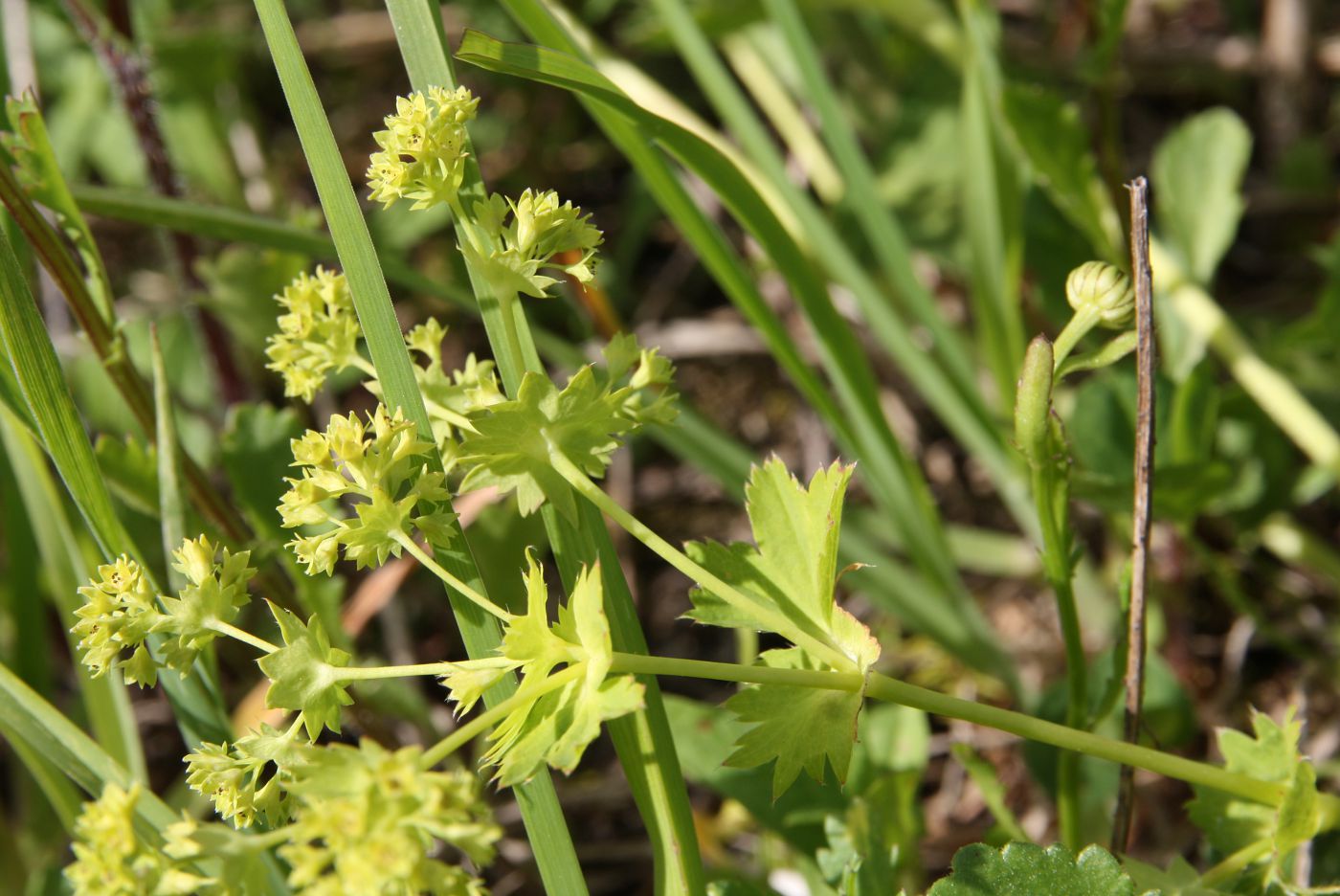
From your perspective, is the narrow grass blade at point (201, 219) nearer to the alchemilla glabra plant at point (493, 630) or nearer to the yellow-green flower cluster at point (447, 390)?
the alchemilla glabra plant at point (493, 630)

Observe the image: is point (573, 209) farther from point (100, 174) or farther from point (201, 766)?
point (100, 174)

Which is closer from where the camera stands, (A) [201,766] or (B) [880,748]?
(A) [201,766]

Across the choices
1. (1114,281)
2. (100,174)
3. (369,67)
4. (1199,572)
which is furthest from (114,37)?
(1199,572)

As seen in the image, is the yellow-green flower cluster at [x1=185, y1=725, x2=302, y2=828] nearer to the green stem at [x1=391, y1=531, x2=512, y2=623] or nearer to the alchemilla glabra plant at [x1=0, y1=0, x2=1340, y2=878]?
the alchemilla glabra plant at [x1=0, y1=0, x2=1340, y2=878]

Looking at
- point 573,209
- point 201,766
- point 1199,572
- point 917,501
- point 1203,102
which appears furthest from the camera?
point 1203,102

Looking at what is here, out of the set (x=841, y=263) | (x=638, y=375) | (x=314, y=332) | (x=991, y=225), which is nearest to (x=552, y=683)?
(x=638, y=375)

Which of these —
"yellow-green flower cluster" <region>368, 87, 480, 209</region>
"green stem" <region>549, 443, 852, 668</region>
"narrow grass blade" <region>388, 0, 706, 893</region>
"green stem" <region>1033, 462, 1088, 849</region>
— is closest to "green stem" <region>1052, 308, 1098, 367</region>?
"green stem" <region>1033, 462, 1088, 849</region>

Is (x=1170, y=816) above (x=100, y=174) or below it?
below

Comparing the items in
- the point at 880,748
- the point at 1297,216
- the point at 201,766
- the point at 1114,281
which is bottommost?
the point at 880,748
